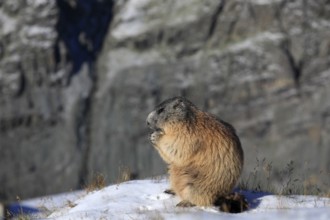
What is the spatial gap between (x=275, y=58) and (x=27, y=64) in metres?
54.2

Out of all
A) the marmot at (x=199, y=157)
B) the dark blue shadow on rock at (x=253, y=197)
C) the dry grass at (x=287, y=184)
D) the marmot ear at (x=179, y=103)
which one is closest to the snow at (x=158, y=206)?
the dark blue shadow on rock at (x=253, y=197)

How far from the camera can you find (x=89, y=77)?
167000 mm

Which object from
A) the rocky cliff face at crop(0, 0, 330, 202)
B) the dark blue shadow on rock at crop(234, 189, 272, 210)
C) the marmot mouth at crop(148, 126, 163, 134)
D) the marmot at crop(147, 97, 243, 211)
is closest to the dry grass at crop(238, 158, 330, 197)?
the dark blue shadow on rock at crop(234, 189, 272, 210)

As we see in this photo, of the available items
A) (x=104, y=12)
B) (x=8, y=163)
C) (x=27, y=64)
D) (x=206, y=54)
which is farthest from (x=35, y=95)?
(x=206, y=54)

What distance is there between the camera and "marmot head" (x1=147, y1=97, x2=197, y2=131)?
44.3ft

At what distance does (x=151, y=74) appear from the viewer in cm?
16638

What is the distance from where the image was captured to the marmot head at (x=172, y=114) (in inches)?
532

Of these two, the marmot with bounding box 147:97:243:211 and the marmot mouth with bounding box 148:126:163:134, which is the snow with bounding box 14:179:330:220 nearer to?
the marmot with bounding box 147:97:243:211

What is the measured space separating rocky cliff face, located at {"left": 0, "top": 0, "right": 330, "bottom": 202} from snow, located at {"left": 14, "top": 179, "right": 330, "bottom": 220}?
13960cm

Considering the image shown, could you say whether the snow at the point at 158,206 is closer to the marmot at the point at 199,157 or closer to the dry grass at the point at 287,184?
the marmot at the point at 199,157

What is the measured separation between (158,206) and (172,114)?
174 centimetres

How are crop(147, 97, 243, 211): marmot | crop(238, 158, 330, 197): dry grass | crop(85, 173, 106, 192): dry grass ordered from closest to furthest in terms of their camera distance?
crop(147, 97, 243, 211): marmot < crop(238, 158, 330, 197): dry grass < crop(85, 173, 106, 192): dry grass

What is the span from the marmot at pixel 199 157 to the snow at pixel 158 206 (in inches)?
12.4

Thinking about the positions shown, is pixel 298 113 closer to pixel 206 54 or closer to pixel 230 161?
pixel 206 54
